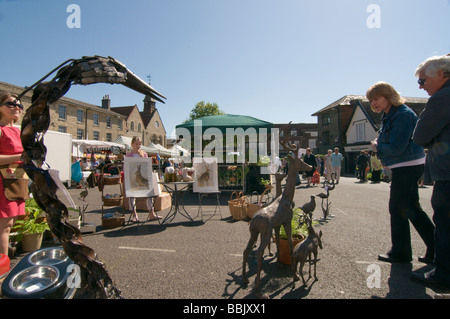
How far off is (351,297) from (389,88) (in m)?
2.53

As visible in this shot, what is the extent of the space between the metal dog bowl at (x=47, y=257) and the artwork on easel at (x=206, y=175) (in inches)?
145

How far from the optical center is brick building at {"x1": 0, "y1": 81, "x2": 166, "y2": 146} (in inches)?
1108

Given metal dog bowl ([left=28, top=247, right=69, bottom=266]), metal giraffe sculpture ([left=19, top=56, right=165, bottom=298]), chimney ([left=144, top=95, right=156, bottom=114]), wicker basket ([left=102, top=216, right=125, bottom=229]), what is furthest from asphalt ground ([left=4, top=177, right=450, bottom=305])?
chimney ([left=144, top=95, right=156, bottom=114])

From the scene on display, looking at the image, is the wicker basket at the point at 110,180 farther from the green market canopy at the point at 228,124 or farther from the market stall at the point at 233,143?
the green market canopy at the point at 228,124

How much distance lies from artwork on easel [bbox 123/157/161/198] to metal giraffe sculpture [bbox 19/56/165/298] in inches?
135

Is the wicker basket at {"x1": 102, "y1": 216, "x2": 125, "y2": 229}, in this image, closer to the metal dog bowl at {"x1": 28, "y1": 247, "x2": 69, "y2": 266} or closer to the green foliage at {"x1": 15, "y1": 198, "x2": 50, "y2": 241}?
the green foliage at {"x1": 15, "y1": 198, "x2": 50, "y2": 241}

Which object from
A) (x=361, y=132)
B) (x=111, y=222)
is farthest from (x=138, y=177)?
(x=361, y=132)

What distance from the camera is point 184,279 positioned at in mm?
2783

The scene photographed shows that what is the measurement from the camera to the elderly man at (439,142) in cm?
225

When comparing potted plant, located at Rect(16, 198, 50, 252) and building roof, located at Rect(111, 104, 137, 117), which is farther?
building roof, located at Rect(111, 104, 137, 117)

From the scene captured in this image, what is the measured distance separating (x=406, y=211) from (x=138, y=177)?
4743 mm

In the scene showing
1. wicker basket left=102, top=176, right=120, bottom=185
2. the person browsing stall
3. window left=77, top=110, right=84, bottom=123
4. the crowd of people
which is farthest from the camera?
window left=77, top=110, right=84, bottom=123
